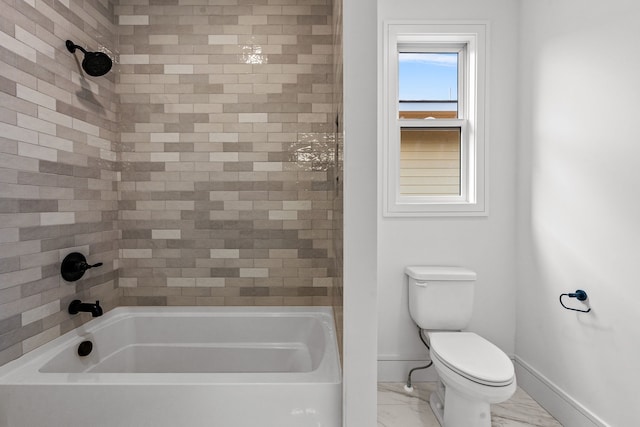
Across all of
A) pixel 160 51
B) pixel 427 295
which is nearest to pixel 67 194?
pixel 160 51

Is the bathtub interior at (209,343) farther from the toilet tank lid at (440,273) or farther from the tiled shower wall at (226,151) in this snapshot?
the toilet tank lid at (440,273)

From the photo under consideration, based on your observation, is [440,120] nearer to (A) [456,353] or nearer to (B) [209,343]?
(A) [456,353]

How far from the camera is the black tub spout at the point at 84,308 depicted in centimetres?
160

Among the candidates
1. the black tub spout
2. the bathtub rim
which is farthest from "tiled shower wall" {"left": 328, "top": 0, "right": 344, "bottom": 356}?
the black tub spout

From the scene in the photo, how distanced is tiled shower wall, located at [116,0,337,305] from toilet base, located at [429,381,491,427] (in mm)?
833

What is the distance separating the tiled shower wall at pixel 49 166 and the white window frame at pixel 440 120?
5.62ft

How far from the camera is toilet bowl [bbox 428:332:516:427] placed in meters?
1.66

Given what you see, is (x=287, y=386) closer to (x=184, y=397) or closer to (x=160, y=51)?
(x=184, y=397)

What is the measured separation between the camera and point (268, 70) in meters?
2.05

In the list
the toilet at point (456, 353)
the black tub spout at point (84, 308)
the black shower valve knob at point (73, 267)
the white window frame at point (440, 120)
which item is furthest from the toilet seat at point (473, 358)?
the black shower valve knob at point (73, 267)

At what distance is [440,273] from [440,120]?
3.59 feet

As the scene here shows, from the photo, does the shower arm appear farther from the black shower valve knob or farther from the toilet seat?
the toilet seat

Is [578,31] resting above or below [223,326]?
above

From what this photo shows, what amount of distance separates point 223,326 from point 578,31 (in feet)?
8.37
